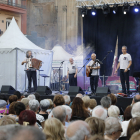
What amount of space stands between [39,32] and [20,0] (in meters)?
4.21

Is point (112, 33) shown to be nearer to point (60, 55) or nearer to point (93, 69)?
point (60, 55)

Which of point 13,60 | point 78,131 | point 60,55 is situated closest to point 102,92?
point 13,60

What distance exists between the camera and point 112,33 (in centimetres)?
1448

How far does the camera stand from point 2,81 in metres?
10.7

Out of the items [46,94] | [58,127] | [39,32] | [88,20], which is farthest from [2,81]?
[39,32]

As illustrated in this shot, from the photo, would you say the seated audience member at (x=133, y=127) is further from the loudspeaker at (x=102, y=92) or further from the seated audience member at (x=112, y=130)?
the loudspeaker at (x=102, y=92)

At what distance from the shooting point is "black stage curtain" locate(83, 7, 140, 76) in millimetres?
13914

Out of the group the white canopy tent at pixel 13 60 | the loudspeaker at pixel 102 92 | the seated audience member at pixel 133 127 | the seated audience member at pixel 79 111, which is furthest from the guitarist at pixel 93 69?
the seated audience member at pixel 133 127

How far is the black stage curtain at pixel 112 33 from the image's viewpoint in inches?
548

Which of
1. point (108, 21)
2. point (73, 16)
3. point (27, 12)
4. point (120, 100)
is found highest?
point (27, 12)

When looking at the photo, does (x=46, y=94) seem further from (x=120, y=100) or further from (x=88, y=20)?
(x=88, y=20)

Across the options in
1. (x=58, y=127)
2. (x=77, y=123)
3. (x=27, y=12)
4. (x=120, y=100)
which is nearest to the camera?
(x=77, y=123)

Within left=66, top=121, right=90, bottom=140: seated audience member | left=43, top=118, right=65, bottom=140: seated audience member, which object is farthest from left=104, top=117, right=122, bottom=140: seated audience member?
left=66, top=121, right=90, bottom=140: seated audience member

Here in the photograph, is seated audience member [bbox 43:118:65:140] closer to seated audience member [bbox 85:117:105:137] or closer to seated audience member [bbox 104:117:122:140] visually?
seated audience member [bbox 85:117:105:137]
